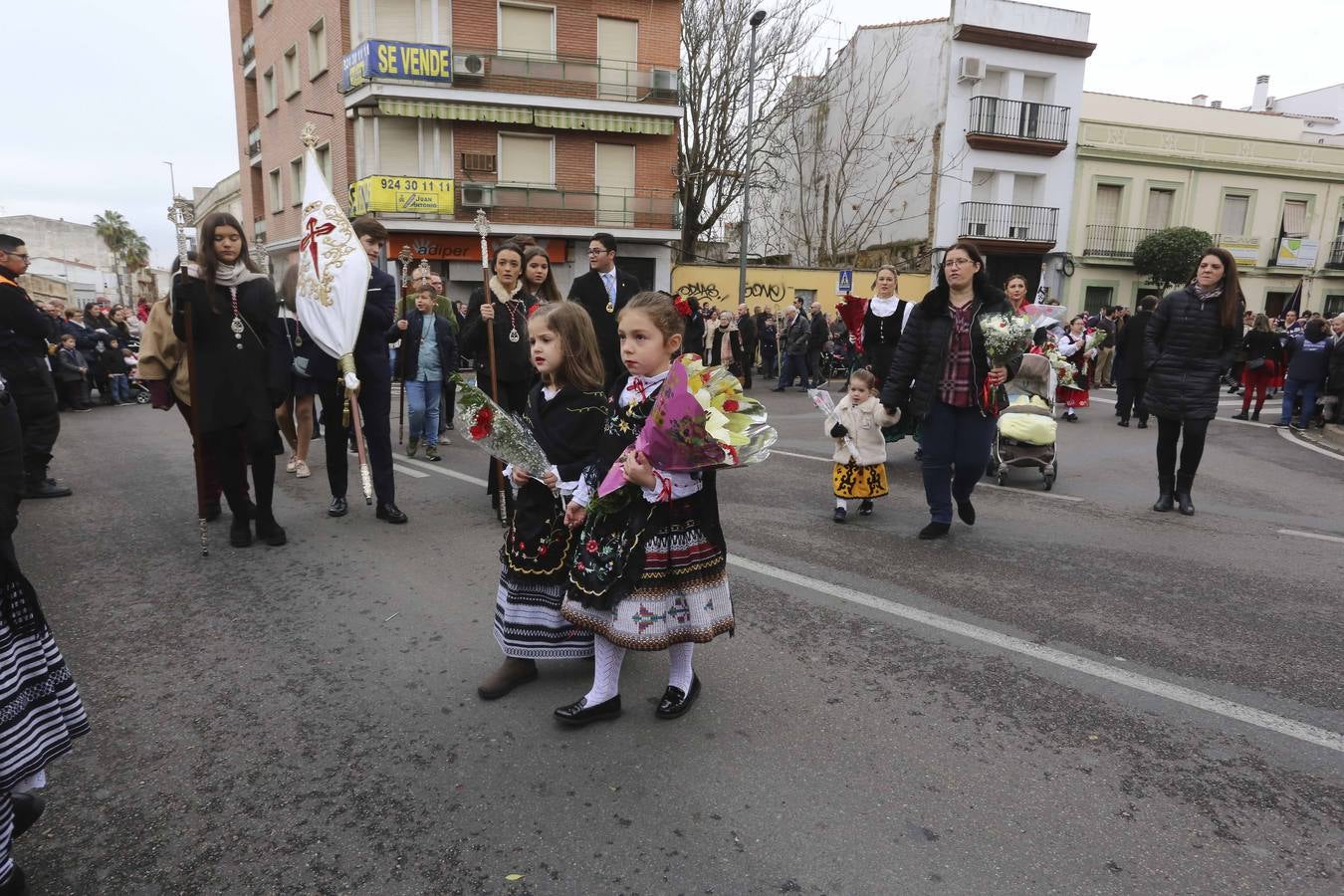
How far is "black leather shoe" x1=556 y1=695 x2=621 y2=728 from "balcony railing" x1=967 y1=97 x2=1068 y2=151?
28789 mm

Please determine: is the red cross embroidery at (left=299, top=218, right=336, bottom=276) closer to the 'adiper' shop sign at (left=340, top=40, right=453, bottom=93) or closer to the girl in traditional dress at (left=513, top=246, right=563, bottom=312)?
the girl in traditional dress at (left=513, top=246, right=563, bottom=312)

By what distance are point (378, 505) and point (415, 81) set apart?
65.8 ft

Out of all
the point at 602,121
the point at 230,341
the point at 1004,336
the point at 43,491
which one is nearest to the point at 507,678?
the point at 230,341

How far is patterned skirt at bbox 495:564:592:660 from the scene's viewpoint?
127 inches

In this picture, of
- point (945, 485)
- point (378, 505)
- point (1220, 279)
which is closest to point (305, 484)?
point (378, 505)

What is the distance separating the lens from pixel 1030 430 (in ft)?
24.7

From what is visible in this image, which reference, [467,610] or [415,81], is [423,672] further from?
[415,81]

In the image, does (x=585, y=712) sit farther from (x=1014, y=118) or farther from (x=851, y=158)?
(x=851, y=158)

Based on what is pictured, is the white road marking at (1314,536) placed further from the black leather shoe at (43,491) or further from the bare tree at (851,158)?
the bare tree at (851,158)

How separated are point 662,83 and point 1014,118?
12.4m

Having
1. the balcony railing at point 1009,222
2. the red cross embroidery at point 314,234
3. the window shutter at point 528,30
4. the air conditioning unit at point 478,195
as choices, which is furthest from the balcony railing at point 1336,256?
the red cross embroidery at point 314,234

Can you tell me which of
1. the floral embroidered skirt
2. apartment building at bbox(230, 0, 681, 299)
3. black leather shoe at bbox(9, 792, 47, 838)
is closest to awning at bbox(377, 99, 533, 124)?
apartment building at bbox(230, 0, 681, 299)

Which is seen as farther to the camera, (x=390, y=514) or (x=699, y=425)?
(x=390, y=514)

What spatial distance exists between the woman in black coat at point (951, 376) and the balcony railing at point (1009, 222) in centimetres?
2497
